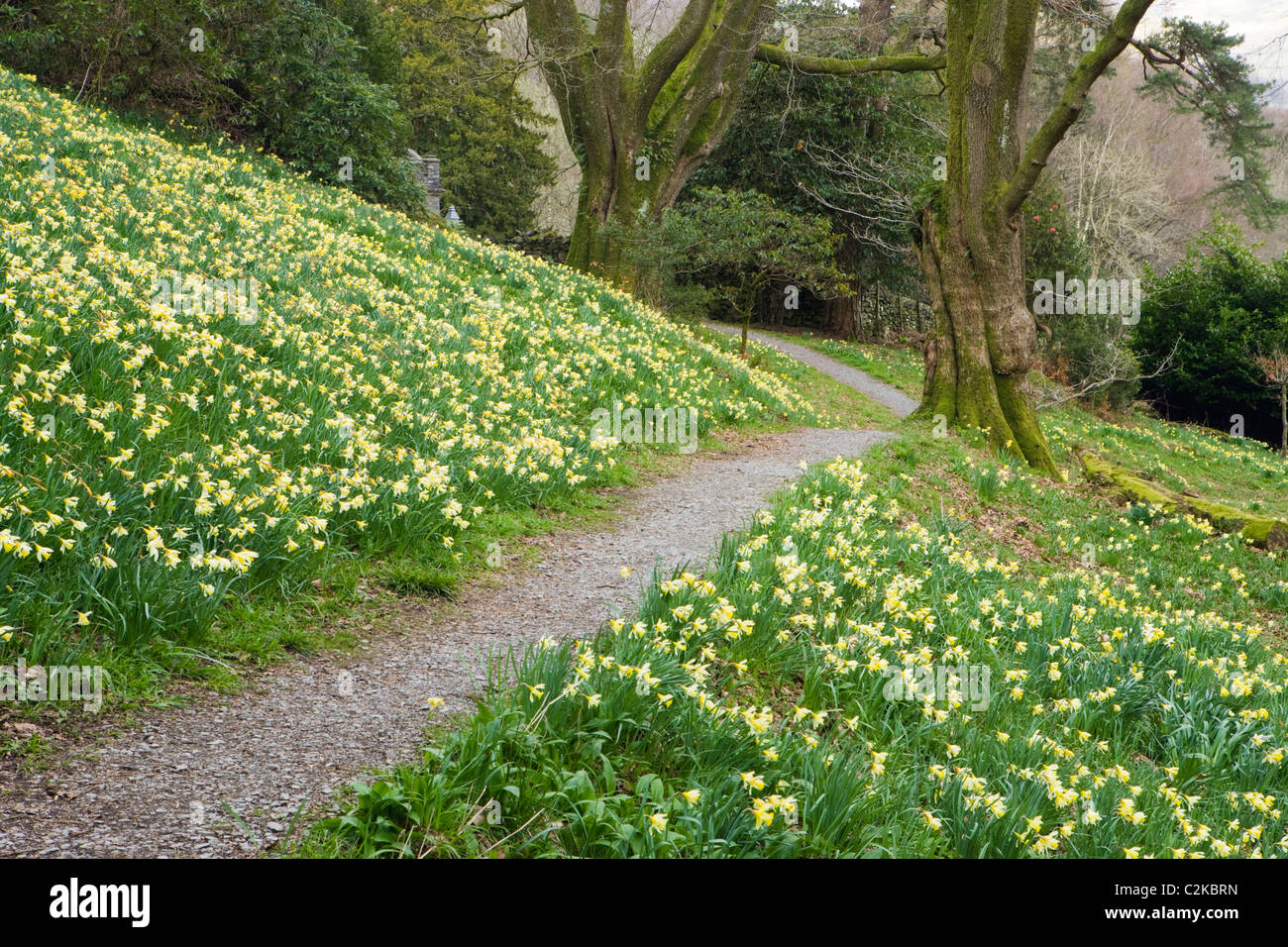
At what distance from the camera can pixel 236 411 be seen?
5129mm

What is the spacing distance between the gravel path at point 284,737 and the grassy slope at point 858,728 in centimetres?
27

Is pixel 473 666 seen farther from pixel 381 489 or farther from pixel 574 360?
pixel 574 360

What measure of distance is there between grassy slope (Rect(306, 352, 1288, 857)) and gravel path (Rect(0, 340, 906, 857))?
275 mm

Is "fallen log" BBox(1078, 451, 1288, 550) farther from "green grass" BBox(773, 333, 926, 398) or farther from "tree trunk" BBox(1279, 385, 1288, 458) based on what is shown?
"tree trunk" BBox(1279, 385, 1288, 458)

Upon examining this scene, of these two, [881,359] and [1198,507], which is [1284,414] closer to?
[881,359]

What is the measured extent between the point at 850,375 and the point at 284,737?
2002cm

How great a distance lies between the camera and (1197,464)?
57.4 feet

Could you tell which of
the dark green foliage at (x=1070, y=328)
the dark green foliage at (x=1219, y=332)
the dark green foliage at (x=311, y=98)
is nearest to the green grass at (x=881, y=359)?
the dark green foliage at (x=1070, y=328)

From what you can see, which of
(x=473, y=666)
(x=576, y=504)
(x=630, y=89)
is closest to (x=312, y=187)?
(x=630, y=89)

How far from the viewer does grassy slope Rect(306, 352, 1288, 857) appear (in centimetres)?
263

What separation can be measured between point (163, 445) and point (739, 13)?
1659 cm

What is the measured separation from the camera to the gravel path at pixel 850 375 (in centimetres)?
1842

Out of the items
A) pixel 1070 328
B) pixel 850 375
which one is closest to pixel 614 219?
pixel 850 375

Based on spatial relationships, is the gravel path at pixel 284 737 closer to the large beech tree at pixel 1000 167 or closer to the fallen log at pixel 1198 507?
the fallen log at pixel 1198 507
